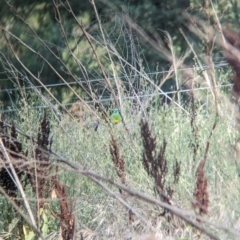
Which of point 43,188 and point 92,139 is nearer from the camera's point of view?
point 43,188

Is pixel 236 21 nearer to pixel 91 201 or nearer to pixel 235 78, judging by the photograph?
pixel 91 201

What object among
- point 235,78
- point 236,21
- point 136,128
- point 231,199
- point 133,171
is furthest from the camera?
point 236,21

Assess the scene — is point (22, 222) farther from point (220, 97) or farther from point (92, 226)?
point (220, 97)

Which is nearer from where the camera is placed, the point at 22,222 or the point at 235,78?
the point at 235,78

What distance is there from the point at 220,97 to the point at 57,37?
1436 cm

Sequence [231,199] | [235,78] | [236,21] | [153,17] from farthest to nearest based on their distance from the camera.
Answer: [153,17]
[236,21]
[231,199]
[235,78]

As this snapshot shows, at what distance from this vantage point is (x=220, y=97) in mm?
4039

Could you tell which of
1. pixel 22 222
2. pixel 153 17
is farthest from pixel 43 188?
pixel 153 17

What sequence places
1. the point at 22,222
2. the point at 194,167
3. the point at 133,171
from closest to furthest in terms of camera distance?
the point at 22,222, the point at 194,167, the point at 133,171

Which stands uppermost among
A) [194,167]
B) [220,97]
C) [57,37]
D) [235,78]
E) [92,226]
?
[235,78]

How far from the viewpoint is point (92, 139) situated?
7.06m

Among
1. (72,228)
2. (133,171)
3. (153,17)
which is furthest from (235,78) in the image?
(153,17)

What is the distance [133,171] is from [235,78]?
3388 millimetres

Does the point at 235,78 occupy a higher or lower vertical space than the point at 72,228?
higher
